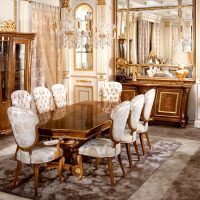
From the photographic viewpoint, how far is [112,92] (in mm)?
5523

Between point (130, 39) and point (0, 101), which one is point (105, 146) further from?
point (130, 39)

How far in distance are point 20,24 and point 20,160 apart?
3308 mm

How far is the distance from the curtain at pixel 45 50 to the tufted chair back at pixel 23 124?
3.26 metres

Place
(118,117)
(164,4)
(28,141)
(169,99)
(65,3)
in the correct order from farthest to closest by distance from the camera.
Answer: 1. (65,3)
2. (164,4)
3. (169,99)
4. (118,117)
5. (28,141)

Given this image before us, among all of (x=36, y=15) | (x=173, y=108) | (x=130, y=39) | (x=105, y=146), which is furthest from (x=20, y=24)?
(x=105, y=146)

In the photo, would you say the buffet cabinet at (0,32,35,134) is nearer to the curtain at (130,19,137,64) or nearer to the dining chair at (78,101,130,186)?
the curtain at (130,19,137,64)

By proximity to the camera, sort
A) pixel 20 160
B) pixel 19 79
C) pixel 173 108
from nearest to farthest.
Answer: pixel 20 160
pixel 19 79
pixel 173 108

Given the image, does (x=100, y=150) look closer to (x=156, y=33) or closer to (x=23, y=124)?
(x=23, y=124)

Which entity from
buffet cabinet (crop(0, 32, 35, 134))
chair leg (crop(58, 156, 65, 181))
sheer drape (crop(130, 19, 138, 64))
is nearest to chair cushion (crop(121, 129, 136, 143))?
chair leg (crop(58, 156, 65, 181))

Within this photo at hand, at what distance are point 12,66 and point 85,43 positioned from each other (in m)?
2.12

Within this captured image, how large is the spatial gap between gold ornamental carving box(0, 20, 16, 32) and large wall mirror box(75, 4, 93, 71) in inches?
69.6

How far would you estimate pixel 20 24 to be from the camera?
6203 millimetres

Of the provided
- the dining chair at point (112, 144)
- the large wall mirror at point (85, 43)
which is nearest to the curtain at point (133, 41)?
the large wall mirror at point (85, 43)

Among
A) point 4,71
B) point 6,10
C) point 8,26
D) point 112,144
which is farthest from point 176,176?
point 6,10
